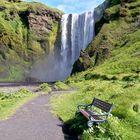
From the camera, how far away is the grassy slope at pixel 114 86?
54.2 ft

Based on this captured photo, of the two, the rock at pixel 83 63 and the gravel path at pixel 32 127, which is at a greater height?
the gravel path at pixel 32 127

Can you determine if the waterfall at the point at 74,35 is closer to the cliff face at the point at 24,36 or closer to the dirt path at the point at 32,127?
the cliff face at the point at 24,36

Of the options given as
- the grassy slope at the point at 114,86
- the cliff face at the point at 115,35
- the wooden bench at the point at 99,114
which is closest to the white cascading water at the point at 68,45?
the cliff face at the point at 115,35

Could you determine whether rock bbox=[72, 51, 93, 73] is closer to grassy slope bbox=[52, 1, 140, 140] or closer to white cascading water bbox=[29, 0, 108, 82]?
grassy slope bbox=[52, 1, 140, 140]

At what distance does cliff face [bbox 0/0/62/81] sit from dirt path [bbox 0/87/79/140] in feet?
435

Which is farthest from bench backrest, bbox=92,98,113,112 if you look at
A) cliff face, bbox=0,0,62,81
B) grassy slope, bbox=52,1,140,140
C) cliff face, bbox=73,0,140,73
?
cliff face, bbox=0,0,62,81

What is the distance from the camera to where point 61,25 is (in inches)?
6644

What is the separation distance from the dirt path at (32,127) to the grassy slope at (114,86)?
826 millimetres

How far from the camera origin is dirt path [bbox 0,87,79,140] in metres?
18.0

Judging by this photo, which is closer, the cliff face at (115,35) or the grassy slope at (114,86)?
the grassy slope at (114,86)

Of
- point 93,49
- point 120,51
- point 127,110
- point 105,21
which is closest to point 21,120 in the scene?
point 127,110

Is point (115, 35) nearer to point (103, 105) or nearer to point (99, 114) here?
point (103, 105)

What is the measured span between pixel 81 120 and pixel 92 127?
9.76 ft

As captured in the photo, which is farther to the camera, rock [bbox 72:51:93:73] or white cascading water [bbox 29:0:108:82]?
white cascading water [bbox 29:0:108:82]
